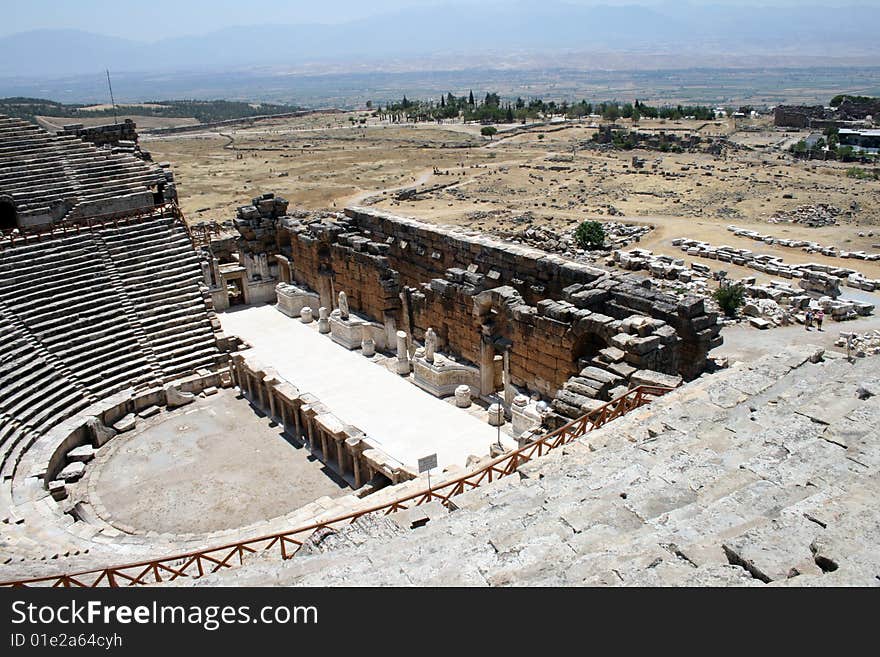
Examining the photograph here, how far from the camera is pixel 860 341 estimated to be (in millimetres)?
23922

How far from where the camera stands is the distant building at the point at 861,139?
7319 centimetres

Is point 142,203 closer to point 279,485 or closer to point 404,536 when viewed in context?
point 279,485

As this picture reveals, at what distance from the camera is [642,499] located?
29.1 ft

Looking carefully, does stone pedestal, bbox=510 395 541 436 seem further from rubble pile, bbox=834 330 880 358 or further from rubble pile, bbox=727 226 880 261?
rubble pile, bbox=727 226 880 261

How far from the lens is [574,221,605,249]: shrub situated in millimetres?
38844

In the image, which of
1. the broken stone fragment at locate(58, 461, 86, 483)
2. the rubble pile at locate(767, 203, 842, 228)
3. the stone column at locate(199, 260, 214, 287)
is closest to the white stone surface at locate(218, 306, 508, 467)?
the stone column at locate(199, 260, 214, 287)

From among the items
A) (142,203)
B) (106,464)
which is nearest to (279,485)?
(106,464)

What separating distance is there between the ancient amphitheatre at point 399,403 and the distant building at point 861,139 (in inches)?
1724

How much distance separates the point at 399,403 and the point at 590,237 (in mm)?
22736

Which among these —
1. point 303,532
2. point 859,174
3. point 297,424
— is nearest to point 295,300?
point 297,424

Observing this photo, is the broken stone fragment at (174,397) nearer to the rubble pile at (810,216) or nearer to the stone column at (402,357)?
the stone column at (402,357)

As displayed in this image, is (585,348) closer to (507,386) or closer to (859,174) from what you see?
(507,386)

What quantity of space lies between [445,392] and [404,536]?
35.1 ft

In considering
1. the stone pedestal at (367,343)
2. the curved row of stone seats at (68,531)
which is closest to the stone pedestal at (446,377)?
the stone pedestal at (367,343)
